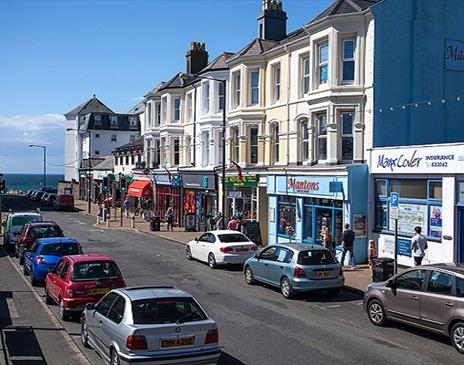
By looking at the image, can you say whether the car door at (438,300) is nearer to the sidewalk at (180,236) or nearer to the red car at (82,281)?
the sidewalk at (180,236)

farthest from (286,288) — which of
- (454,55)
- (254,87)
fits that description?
(254,87)

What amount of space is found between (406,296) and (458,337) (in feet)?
5.21

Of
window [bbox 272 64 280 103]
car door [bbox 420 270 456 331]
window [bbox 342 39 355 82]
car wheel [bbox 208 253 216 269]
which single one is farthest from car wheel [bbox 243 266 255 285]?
window [bbox 272 64 280 103]

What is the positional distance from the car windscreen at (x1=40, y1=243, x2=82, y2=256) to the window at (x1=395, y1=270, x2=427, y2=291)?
10151mm

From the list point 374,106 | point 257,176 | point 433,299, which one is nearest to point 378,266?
point 433,299

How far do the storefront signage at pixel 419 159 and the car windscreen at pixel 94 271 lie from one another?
11.7 m

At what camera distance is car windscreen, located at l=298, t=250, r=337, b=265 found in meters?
17.0

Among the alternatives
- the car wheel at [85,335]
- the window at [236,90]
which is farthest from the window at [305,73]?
the car wheel at [85,335]

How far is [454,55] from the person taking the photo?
25203 millimetres

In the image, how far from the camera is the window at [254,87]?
107 feet

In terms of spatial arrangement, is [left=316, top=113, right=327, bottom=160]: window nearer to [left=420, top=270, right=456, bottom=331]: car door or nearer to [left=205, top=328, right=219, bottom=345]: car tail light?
[left=420, top=270, right=456, bottom=331]: car door

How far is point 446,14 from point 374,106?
5.55 m

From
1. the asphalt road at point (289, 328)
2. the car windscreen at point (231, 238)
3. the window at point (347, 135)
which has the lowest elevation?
the asphalt road at point (289, 328)

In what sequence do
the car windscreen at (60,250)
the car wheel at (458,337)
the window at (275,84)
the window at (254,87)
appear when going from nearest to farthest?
the car wheel at (458,337)
the car windscreen at (60,250)
the window at (275,84)
the window at (254,87)
